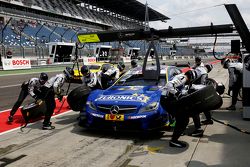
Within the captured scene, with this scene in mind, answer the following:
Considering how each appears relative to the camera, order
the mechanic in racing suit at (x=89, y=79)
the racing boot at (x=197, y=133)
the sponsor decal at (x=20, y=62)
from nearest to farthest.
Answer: the racing boot at (x=197, y=133) → the mechanic in racing suit at (x=89, y=79) → the sponsor decal at (x=20, y=62)

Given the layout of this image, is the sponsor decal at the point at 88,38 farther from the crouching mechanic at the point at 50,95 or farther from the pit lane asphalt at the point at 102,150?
the pit lane asphalt at the point at 102,150

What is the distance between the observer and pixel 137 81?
7379 mm

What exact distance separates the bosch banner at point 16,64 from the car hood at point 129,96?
895 inches

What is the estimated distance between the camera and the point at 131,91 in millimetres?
6598

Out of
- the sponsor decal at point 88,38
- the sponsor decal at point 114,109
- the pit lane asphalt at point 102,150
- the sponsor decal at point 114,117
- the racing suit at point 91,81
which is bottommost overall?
the pit lane asphalt at point 102,150

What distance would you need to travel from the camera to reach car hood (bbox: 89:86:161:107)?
19.6 feet

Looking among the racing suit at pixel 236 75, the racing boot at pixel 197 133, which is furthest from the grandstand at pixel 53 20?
the racing boot at pixel 197 133

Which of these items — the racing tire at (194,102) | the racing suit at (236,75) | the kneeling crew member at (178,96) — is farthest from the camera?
the racing suit at (236,75)

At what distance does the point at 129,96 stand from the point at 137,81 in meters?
1.22

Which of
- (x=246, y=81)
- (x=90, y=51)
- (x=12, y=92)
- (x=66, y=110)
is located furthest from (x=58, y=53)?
(x=246, y=81)

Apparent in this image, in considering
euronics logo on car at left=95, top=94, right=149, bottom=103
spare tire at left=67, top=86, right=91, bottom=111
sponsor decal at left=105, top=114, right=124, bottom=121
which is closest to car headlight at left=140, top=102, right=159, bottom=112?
euronics logo on car at left=95, top=94, right=149, bottom=103

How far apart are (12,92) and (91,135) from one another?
8192mm

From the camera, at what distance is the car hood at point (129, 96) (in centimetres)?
597

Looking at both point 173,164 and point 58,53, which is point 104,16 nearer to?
point 58,53
